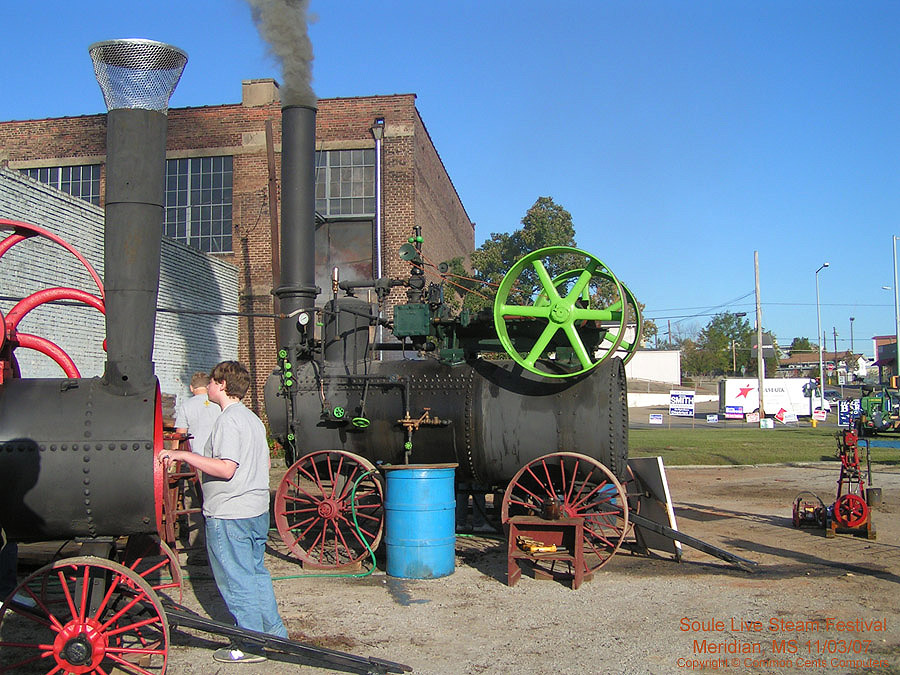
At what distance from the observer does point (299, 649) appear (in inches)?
163

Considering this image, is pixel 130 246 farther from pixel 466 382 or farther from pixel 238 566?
pixel 466 382

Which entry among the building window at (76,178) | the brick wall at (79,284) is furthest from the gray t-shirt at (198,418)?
the building window at (76,178)

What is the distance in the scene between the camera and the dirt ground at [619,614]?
453 cm

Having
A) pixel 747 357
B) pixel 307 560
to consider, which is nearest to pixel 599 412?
pixel 307 560

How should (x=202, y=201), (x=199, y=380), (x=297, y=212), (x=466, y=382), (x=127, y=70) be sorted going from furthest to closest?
1. (x=202, y=201)
2. (x=297, y=212)
3. (x=466, y=382)
4. (x=199, y=380)
5. (x=127, y=70)

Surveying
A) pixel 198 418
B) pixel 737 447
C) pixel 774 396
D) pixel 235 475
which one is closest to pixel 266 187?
pixel 737 447

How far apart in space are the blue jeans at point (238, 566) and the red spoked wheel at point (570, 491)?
275 cm

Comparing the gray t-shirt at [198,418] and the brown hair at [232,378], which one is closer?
the brown hair at [232,378]

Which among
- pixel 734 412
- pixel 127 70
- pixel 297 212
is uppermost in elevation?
pixel 297 212

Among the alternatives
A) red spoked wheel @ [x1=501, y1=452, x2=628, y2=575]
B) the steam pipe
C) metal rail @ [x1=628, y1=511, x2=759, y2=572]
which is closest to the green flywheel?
red spoked wheel @ [x1=501, y1=452, x2=628, y2=575]

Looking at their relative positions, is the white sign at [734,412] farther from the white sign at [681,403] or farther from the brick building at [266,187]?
the brick building at [266,187]

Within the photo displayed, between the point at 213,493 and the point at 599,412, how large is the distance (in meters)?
3.70

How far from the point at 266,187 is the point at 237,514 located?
1647cm

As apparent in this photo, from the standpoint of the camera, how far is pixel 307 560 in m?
7.00
